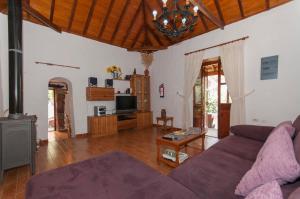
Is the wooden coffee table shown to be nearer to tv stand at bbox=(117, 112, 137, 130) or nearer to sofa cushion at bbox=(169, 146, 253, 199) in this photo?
sofa cushion at bbox=(169, 146, 253, 199)

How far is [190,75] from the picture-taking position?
5207 millimetres

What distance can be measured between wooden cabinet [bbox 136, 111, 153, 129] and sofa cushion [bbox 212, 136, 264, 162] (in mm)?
3822

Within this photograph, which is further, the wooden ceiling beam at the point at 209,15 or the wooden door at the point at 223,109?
the wooden door at the point at 223,109

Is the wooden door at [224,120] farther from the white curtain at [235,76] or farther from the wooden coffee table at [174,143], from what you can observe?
the wooden coffee table at [174,143]

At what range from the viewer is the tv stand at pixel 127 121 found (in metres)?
5.60

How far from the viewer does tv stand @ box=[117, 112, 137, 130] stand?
18.4 feet

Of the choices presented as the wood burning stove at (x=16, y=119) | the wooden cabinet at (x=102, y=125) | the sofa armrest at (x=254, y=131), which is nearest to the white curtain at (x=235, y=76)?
the sofa armrest at (x=254, y=131)

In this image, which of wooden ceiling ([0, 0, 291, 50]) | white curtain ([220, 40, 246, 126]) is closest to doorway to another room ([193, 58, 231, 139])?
white curtain ([220, 40, 246, 126])

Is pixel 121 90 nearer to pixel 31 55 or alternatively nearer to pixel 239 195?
pixel 31 55

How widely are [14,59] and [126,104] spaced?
3662mm

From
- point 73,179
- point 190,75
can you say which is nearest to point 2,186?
point 73,179

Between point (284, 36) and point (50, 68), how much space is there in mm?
A: 5865

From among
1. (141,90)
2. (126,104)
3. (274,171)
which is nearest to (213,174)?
(274,171)

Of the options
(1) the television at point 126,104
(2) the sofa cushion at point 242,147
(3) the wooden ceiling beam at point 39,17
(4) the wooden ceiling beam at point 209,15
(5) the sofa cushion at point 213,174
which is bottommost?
(5) the sofa cushion at point 213,174
